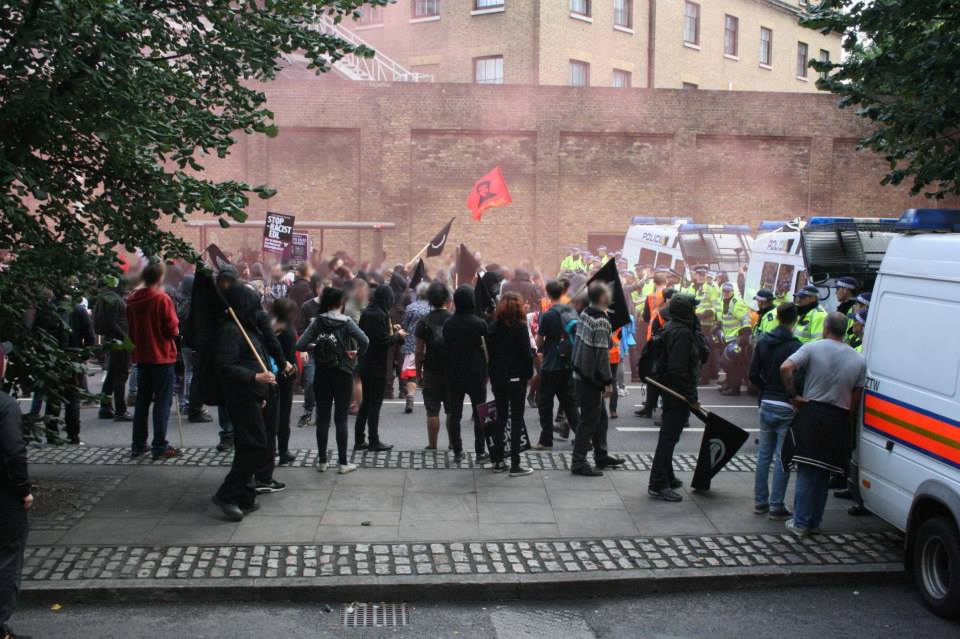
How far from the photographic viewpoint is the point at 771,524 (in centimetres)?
741

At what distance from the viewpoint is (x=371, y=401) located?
31.8 feet

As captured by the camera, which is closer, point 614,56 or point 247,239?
point 247,239

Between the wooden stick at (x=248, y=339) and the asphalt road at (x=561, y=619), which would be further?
the wooden stick at (x=248, y=339)

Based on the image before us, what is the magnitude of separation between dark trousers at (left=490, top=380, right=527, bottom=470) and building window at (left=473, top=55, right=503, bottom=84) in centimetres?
2654

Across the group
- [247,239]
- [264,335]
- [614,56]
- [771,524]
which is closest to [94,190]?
[264,335]

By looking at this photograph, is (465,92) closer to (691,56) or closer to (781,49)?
(691,56)

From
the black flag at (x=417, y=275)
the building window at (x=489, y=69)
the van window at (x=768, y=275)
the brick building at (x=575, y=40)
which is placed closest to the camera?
the black flag at (x=417, y=275)

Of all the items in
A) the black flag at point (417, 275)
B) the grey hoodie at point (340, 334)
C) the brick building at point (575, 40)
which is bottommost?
the grey hoodie at point (340, 334)

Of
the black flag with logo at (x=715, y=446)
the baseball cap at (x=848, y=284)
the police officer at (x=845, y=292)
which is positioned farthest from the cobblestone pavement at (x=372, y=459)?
the baseball cap at (x=848, y=284)

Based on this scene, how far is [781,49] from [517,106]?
918 inches

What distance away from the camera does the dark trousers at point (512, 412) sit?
8.71 meters

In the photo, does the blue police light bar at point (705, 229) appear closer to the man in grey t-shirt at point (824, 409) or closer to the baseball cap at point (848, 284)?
the baseball cap at point (848, 284)

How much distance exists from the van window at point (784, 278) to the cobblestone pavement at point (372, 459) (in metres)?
5.93

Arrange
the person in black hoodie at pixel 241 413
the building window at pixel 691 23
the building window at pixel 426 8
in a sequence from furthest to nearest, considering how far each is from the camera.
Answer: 1. the building window at pixel 691 23
2. the building window at pixel 426 8
3. the person in black hoodie at pixel 241 413
